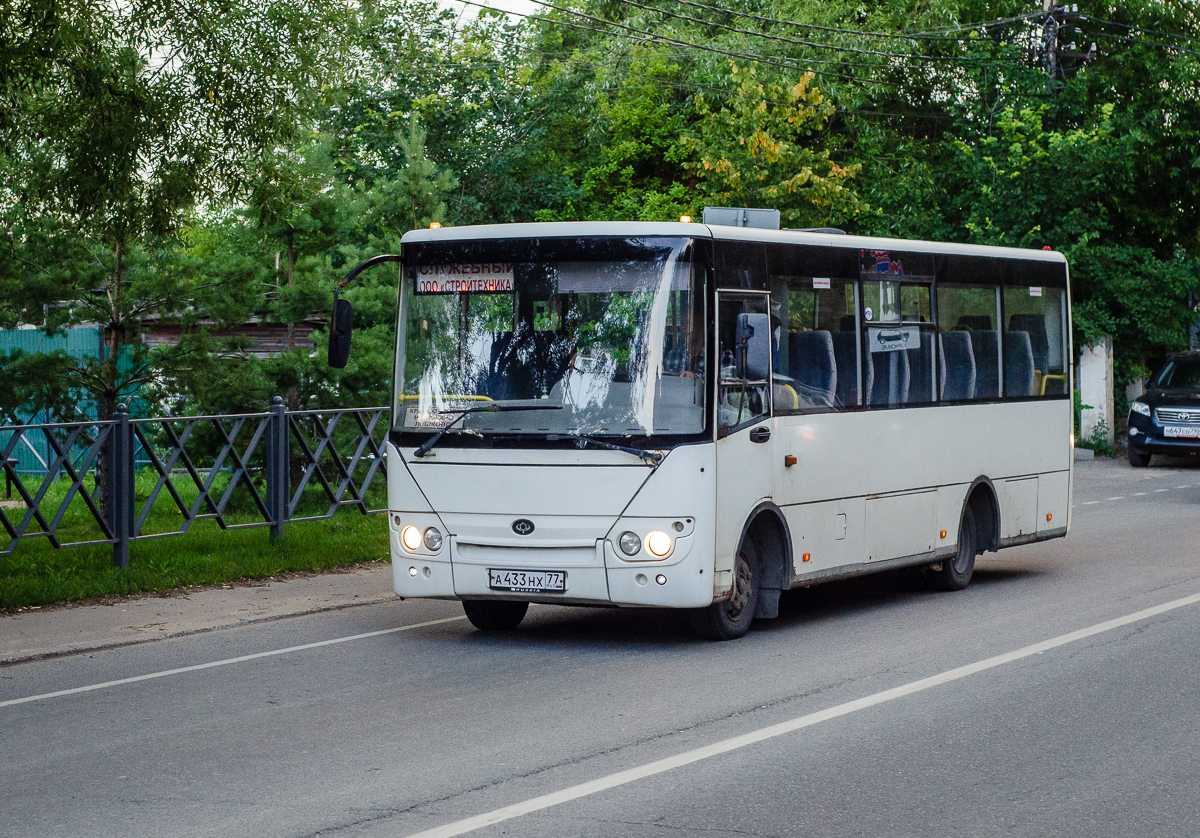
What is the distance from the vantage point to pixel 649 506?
31.1ft

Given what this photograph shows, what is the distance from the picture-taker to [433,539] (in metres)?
10.1

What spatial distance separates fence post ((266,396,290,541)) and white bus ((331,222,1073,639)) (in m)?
3.89

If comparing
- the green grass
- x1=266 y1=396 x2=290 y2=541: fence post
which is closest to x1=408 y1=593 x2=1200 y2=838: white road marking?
the green grass

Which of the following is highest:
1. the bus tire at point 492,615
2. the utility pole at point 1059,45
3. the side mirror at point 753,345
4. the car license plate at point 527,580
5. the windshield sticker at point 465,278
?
the utility pole at point 1059,45

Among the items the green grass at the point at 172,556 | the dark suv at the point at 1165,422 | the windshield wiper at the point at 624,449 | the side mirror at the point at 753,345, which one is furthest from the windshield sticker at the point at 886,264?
the dark suv at the point at 1165,422

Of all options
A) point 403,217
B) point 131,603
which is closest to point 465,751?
point 131,603

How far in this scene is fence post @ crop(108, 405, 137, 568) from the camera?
496 inches

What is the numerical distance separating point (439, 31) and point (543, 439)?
30286 mm

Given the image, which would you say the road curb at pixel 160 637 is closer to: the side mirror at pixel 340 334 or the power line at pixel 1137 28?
the side mirror at pixel 340 334

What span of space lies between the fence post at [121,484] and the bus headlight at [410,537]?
11.4ft

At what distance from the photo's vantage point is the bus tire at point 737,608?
10047 mm

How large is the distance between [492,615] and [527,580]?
3.97ft

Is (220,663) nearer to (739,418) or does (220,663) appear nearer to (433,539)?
(433,539)

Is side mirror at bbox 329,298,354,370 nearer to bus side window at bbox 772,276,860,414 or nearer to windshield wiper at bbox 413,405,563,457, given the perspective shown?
windshield wiper at bbox 413,405,563,457
